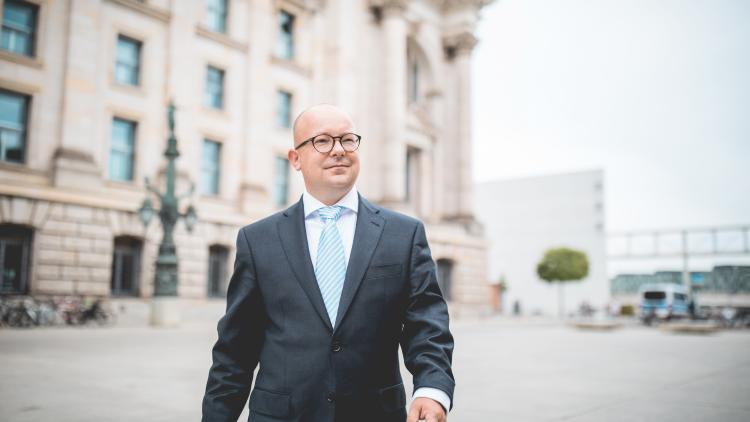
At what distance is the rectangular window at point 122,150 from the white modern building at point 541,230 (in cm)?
4549

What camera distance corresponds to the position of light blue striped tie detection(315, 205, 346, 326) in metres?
2.56

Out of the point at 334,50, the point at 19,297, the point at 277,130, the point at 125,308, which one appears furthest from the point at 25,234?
the point at 334,50

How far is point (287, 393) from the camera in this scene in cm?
247

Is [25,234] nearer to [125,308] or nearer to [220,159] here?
[125,308]

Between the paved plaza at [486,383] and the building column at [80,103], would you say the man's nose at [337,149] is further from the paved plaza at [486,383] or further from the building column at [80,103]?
the building column at [80,103]

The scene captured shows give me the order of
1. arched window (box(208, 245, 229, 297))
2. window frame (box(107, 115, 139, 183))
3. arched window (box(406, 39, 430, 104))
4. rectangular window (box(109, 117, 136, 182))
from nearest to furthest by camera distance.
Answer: window frame (box(107, 115, 139, 183))
rectangular window (box(109, 117, 136, 182))
arched window (box(208, 245, 229, 297))
arched window (box(406, 39, 430, 104))

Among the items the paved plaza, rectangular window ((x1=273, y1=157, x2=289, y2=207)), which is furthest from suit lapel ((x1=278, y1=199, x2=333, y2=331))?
rectangular window ((x1=273, y1=157, x2=289, y2=207))

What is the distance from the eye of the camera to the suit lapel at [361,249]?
2.48m

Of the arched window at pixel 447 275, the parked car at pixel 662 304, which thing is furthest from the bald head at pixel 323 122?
the arched window at pixel 447 275

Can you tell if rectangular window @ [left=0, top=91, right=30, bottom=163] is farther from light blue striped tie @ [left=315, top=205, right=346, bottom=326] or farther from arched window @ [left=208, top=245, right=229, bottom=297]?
light blue striped tie @ [left=315, top=205, right=346, bottom=326]

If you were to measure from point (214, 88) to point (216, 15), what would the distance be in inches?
139

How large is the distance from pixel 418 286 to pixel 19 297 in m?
21.9

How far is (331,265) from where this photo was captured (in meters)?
2.60

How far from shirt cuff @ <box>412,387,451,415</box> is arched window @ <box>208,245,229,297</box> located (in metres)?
26.5
